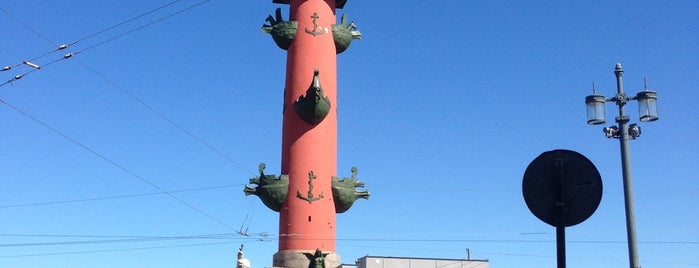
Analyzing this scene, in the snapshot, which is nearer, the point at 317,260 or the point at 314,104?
the point at 317,260

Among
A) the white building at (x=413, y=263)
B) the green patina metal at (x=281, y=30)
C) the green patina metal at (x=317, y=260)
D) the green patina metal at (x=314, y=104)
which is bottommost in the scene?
the green patina metal at (x=317, y=260)

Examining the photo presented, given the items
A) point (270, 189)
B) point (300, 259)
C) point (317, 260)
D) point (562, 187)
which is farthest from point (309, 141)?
point (562, 187)

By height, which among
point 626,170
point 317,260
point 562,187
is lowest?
point 562,187

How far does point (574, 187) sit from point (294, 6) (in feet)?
42.9

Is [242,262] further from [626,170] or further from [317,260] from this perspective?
[626,170]

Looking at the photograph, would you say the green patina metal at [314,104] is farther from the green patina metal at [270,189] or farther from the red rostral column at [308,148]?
the green patina metal at [270,189]

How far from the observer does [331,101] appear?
18.1 m

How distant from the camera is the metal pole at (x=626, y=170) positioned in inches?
534

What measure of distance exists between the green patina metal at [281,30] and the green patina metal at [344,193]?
133 inches

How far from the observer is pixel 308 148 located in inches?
685

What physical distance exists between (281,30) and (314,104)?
2.22m

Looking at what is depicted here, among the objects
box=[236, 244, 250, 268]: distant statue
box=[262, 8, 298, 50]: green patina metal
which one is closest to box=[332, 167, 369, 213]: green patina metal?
box=[236, 244, 250, 268]: distant statue

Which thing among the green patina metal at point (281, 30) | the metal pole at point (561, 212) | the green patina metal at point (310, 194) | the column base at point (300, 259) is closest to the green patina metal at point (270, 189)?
the green patina metal at point (310, 194)

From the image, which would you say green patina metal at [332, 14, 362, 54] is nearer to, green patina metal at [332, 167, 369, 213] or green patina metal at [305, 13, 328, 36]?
green patina metal at [305, 13, 328, 36]
